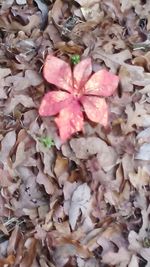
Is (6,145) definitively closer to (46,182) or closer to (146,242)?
(46,182)

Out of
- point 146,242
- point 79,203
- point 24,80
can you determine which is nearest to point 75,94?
point 24,80

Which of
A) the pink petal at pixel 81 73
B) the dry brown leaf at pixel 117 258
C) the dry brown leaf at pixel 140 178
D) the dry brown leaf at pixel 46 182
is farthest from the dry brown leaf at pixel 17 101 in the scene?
the dry brown leaf at pixel 117 258

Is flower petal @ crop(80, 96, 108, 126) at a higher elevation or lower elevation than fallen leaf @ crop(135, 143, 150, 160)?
higher

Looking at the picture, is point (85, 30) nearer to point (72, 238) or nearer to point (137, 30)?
point (137, 30)

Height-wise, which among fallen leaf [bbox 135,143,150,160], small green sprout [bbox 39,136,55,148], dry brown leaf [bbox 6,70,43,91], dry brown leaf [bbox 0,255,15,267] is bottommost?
dry brown leaf [bbox 0,255,15,267]

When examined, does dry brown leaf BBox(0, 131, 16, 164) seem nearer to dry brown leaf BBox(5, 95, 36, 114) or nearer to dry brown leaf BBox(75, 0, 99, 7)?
dry brown leaf BBox(5, 95, 36, 114)

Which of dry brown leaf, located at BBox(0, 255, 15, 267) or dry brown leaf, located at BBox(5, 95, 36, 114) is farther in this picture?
dry brown leaf, located at BBox(5, 95, 36, 114)

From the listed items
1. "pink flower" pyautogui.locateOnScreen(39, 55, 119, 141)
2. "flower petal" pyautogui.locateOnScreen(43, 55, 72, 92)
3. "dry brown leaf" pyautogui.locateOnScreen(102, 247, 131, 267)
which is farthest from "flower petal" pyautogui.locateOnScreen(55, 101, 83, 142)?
"dry brown leaf" pyautogui.locateOnScreen(102, 247, 131, 267)
